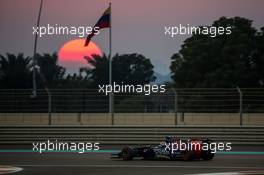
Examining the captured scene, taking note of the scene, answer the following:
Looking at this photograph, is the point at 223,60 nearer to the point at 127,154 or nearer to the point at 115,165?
the point at 127,154

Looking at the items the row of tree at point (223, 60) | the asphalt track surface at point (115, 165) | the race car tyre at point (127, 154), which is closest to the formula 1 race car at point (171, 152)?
the race car tyre at point (127, 154)

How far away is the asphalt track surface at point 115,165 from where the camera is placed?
17.3 metres

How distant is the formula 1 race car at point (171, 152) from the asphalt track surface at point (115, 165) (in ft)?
0.64

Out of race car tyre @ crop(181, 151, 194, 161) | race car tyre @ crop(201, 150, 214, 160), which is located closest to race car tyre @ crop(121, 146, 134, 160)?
race car tyre @ crop(181, 151, 194, 161)

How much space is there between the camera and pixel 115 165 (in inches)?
763

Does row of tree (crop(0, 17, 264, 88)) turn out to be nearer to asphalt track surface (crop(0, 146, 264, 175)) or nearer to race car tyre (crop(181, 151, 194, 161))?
asphalt track surface (crop(0, 146, 264, 175))

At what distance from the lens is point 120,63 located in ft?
115

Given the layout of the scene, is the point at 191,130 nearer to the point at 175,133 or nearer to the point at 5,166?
the point at 175,133

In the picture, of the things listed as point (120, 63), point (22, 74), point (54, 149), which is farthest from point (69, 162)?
point (22, 74)

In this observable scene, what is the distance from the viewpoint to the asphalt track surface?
1727 centimetres

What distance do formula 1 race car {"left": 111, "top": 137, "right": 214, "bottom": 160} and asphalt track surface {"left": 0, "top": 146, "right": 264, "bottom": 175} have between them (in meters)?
0.20

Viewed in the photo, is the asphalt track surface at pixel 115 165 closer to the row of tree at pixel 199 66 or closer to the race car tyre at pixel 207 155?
the race car tyre at pixel 207 155

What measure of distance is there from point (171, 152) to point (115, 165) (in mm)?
2520

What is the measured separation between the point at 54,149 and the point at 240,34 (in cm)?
1141
